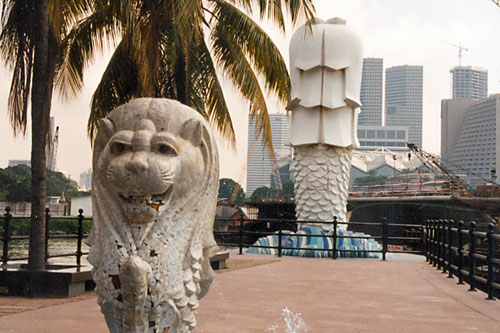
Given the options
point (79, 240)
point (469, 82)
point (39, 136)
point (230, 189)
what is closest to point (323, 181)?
point (79, 240)

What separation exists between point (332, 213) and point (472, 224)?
11.1 m

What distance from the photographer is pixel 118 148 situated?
3.64m

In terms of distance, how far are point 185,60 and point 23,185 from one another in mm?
21160

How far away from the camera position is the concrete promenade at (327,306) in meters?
6.83

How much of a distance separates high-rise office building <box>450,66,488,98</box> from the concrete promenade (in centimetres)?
17265

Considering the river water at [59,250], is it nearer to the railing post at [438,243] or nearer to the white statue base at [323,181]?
the white statue base at [323,181]

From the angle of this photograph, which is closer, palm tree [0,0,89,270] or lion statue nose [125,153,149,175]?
lion statue nose [125,153,149,175]

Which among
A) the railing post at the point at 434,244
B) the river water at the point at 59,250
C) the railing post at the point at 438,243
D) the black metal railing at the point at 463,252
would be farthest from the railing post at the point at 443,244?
the river water at the point at 59,250

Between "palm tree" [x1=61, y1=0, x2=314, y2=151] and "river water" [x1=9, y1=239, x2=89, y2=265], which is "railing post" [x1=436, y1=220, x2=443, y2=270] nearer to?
"palm tree" [x1=61, y1=0, x2=314, y2=151]

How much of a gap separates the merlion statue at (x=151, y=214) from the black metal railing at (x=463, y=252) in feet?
21.3

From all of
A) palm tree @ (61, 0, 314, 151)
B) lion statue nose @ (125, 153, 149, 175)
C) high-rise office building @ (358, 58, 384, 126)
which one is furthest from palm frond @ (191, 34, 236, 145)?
high-rise office building @ (358, 58, 384, 126)

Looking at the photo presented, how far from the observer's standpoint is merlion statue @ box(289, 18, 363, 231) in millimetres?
20922

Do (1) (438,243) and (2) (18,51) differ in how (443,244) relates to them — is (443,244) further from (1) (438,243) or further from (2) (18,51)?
(2) (18,51)

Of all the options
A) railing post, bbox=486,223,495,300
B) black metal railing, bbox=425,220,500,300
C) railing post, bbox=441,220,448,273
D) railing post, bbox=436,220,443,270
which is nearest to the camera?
railing post, bbox=486,223,495,300
